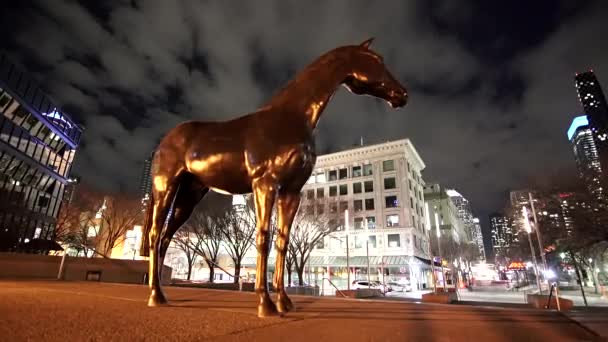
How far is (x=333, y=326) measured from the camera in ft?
9.36

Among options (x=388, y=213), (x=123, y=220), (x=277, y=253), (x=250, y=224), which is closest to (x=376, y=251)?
(x=388, y=213)

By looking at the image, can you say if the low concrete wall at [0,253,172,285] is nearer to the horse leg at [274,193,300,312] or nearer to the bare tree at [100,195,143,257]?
the horse leg at [274,193,300,312]

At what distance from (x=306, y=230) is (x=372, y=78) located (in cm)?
2756

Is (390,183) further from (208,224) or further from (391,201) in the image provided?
(208,224)

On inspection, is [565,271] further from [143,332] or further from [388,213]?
[143,332]

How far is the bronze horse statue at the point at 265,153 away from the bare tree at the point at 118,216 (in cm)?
3110

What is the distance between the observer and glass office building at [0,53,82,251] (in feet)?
108

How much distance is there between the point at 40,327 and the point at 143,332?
74 cm

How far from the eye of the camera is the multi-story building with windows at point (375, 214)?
5091 centimetres

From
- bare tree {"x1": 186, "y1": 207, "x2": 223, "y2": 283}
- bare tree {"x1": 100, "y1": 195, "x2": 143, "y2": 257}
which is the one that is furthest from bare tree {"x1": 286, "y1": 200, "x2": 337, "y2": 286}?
bare tree {"x1": 100, "y1": 195, "x2": 143, "y2": 257}

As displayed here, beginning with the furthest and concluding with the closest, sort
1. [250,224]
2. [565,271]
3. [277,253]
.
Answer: [565,271] → [250,224] → [277,253]

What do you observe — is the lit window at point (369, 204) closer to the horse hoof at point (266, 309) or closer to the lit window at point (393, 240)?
the lit window at point (393, 240)

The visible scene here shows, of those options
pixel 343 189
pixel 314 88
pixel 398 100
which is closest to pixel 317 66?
pixel 314 88

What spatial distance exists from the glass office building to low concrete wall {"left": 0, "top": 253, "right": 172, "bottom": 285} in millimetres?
25034
